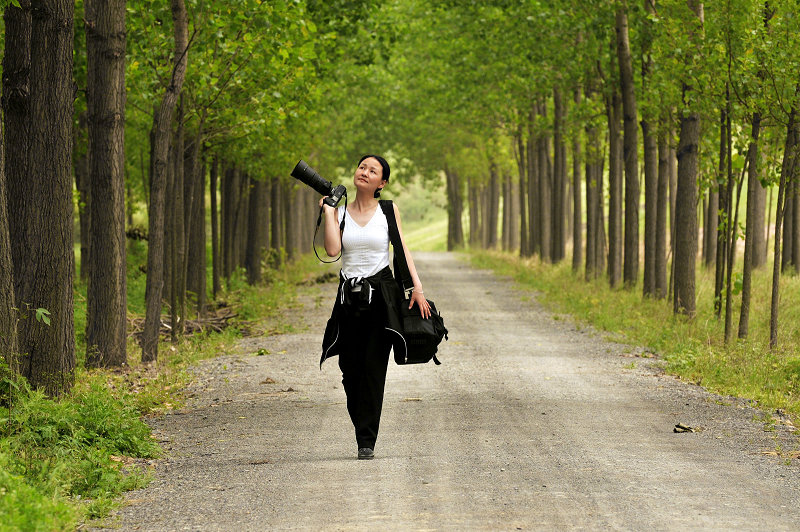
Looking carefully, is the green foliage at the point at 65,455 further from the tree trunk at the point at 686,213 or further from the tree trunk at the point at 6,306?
the tree trunk at the point at 686,213

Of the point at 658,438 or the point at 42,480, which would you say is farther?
the point at 658,438

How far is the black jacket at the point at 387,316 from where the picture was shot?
7.98m

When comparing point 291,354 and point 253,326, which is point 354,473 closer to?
point 291,354

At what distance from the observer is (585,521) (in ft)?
20.5

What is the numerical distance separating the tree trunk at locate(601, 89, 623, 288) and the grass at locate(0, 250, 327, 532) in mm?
13745

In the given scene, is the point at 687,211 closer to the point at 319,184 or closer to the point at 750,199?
the point at 750,199

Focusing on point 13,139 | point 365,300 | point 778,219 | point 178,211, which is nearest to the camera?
point 365,300

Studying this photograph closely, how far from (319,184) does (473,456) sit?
229 centimetres

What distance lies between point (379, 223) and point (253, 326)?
477 inches

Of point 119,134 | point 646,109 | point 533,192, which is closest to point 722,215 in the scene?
point 646,109

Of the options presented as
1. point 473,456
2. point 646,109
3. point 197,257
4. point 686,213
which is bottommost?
point 473,456

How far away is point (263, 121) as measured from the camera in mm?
17297

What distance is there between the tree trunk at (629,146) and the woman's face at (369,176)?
1387 cm

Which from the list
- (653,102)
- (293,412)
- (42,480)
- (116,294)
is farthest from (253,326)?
(42,480)
